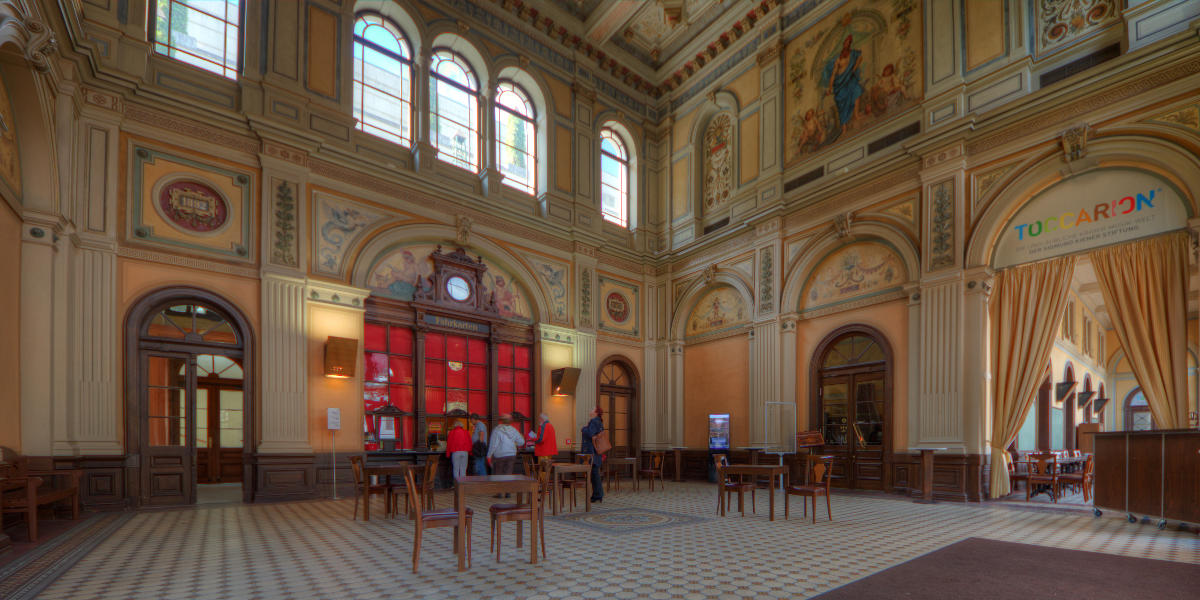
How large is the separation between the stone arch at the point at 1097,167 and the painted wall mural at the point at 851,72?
101 inches

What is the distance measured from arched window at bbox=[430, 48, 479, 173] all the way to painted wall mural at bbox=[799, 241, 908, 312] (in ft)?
25.2

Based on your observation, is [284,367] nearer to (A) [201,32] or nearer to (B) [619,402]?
(A) [201,32]

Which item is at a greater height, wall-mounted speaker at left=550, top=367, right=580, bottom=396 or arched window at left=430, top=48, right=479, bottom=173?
arched window at left=430, top=48, right=479, bottom=173

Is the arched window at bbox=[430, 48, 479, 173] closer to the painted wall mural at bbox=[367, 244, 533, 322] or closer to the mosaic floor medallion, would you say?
the painted wall mural at bbox=[367, 244, 533, 322]

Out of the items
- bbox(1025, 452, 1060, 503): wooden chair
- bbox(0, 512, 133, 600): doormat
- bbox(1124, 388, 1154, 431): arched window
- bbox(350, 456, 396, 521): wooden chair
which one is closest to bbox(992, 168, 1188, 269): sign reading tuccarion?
bbox(1025, 452, 1060, 503): wooden chair

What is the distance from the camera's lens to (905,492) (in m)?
10.6

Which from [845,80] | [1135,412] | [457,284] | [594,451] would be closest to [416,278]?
[457,284]

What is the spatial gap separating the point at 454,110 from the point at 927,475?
11363 millimetres

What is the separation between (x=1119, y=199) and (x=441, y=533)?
1010 cm

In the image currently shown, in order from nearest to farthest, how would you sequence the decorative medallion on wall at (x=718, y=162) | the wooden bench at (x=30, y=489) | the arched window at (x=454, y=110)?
the wooden bench at (x=30, y=489) < the arched window at (x=454, y=110) < the decorative medallion on wall at (x=718, y=162)

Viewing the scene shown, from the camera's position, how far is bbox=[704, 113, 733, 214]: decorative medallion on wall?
49.9ft

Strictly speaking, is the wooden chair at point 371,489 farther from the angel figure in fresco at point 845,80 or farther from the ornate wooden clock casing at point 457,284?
the angel figure in fresco at point 845,80

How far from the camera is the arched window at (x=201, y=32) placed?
32.2 ft

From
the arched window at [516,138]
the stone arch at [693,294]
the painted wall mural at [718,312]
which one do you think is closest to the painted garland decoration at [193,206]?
the arched window at [516,138]
